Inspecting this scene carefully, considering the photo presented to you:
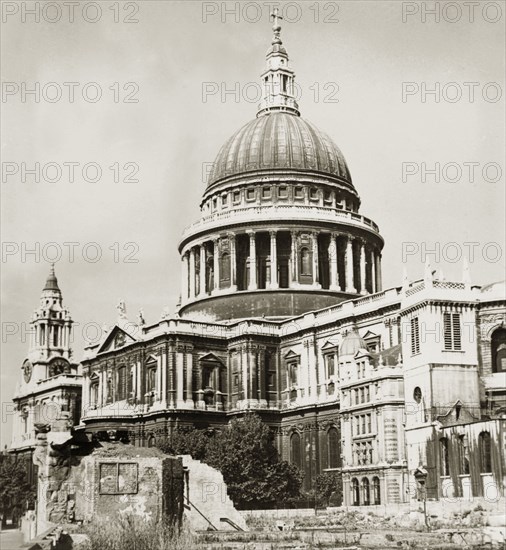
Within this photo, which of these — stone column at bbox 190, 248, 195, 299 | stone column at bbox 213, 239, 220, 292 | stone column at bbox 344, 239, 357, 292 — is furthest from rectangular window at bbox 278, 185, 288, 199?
stone column at bbox 190, 248, 195, 299

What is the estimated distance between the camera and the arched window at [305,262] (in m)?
99.2

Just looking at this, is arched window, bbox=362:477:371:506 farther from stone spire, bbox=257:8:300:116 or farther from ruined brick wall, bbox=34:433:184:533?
stone spire, bbox=257:8:300:116

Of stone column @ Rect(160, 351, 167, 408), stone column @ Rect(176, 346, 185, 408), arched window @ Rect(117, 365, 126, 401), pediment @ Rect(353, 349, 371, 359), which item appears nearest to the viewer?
pediment @ Rect(353, 349, 371, 359)

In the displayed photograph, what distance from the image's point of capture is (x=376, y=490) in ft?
233

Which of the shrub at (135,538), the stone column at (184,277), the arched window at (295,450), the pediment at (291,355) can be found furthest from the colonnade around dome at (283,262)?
the shrub at (135,538)

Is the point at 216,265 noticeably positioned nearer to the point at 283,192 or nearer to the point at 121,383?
the point at 283,192

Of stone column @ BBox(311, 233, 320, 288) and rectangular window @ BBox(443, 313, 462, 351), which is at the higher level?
stone column @ BBox(311, 233, 320, 288)

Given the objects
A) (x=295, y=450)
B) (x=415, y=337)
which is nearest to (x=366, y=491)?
(x=415, y=337)

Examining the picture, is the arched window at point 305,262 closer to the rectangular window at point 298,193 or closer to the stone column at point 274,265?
the stone column at point 274,265

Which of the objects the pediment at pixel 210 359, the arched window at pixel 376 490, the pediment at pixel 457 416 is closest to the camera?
the pediment at pixel 457 416

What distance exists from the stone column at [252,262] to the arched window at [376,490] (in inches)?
1236

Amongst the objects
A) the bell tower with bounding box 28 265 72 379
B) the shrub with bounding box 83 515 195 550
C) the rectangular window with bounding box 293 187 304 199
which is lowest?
the shrub with bounding box 83 515 195 550

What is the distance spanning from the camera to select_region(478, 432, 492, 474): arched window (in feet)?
199

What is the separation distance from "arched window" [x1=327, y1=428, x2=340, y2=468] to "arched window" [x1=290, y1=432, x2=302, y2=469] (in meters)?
4.06
